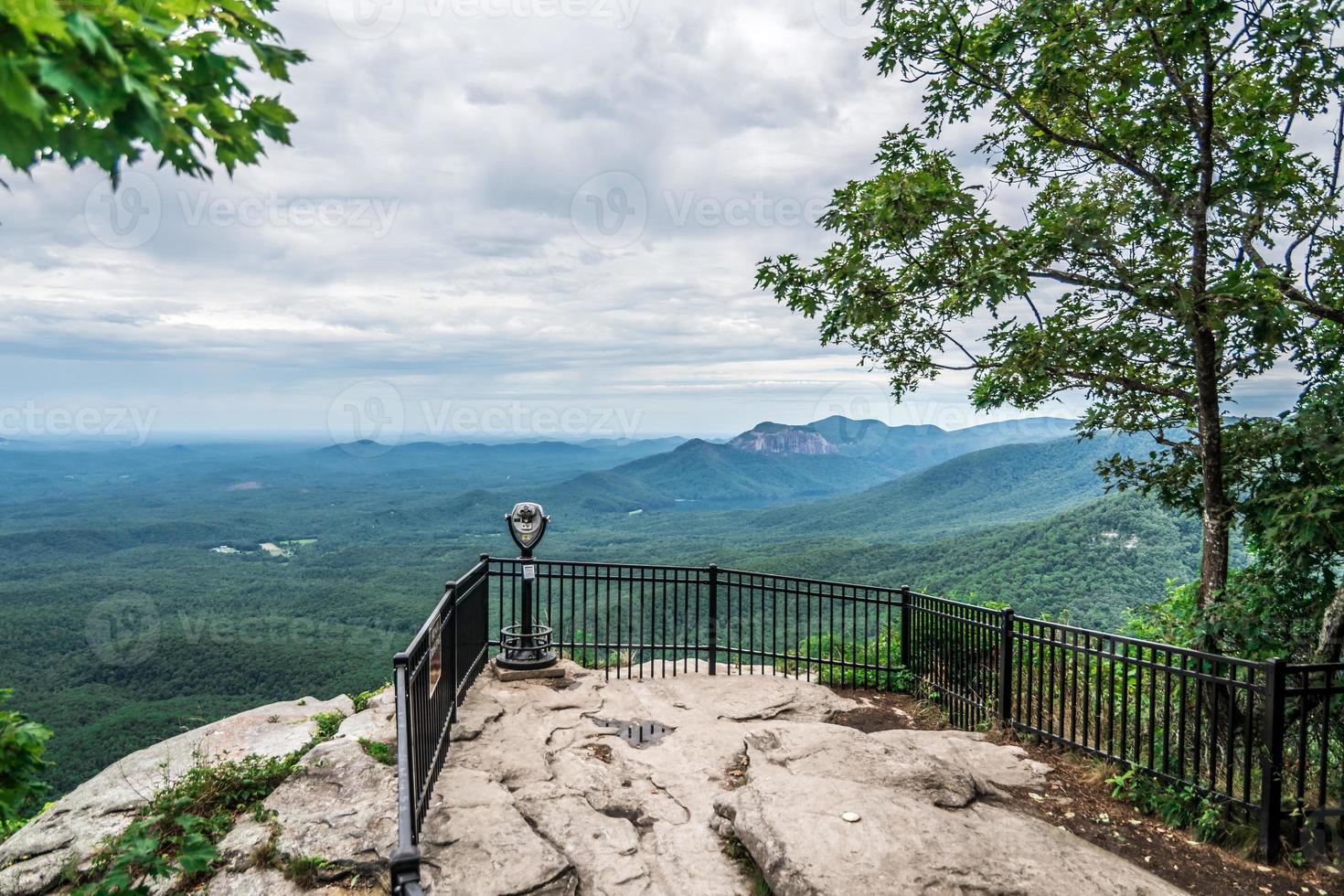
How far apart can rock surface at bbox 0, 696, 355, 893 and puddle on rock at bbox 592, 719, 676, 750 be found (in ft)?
8.93

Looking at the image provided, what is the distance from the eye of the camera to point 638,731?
22.5 ft

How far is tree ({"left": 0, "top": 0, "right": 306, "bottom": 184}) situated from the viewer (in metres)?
1.68

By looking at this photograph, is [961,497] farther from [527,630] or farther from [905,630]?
[527,630]

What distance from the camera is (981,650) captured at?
7.43 meters

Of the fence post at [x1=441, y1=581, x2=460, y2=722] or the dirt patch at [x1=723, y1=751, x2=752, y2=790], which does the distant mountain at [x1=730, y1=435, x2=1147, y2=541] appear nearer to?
the dirt patch at [x1=723, y1=751, x2=752, y2=790]

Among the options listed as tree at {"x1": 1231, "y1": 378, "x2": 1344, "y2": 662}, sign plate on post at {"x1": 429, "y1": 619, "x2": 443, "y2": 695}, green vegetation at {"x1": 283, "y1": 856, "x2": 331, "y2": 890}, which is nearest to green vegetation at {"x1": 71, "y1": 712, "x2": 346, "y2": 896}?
green vegetation at {"x1": 283, "y1": 856, "x2": 331, "y2": 890}

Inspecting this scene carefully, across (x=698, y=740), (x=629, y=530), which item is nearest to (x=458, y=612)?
(x=698, y=740)

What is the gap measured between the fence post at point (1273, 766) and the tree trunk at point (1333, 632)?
5.13 feet

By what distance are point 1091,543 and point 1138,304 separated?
4655cm

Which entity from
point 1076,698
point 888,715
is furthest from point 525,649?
point 1076,698

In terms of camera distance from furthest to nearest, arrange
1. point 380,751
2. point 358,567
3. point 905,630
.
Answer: point 358,567 → point 905,630 → point 380,751

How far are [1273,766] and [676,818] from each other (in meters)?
3.95

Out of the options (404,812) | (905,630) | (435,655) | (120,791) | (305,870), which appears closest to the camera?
(404,812)

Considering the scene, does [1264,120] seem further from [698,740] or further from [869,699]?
[698,740]
